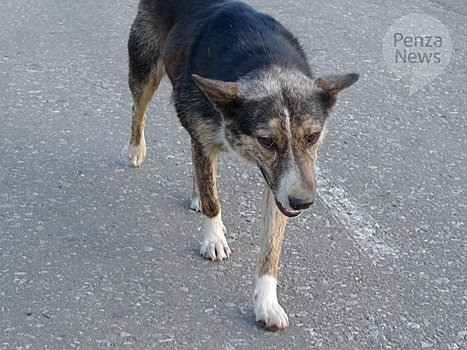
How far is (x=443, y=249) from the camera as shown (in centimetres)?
437

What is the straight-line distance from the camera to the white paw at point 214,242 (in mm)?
4156

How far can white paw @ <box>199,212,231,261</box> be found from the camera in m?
A: 4.16

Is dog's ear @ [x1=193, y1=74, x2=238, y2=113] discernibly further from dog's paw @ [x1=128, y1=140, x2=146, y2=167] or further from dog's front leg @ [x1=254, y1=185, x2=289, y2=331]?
dog's paw @ [x1=128, y1=140, x2=146, y2=167]

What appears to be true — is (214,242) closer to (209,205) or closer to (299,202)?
(209,205)

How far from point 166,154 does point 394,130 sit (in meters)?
2.09

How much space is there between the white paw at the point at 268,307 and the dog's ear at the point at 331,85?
1065 mm

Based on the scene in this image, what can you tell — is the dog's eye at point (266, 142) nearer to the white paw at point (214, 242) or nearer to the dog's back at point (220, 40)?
the dog's back at point (220, 40)

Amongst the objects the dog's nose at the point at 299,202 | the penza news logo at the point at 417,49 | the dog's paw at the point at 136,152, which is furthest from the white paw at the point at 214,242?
the penza news logo at the point at 417,49

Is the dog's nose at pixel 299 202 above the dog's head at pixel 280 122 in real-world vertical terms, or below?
below

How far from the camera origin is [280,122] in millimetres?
3496

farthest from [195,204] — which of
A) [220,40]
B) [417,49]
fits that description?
[417,49]

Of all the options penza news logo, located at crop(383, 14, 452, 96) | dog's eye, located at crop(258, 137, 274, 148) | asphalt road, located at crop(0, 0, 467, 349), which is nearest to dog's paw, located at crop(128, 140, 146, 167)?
asphalt road, located at crop(0, 0, 467, 349)

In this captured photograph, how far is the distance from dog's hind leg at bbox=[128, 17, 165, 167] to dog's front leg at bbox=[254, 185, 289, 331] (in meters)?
1.61

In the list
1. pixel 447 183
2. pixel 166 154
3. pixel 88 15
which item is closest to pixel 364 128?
pixel 447 183
